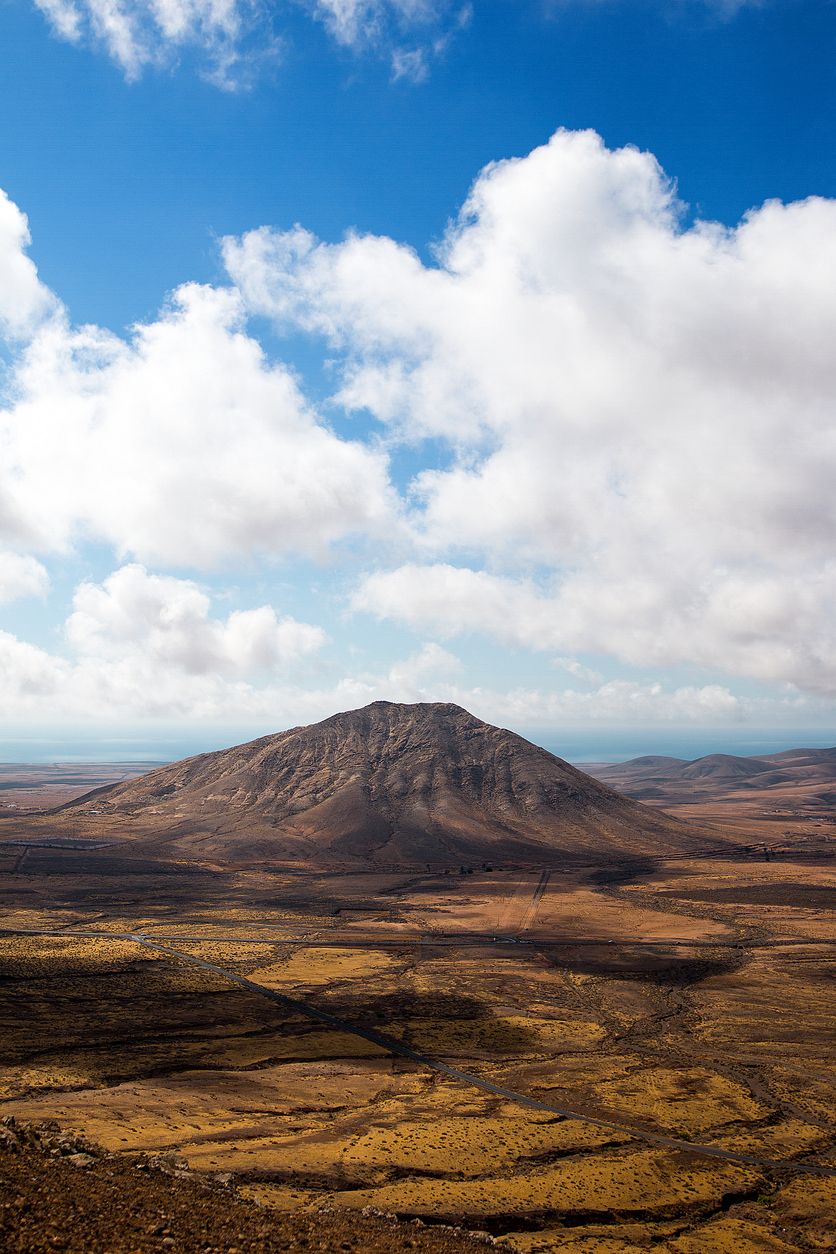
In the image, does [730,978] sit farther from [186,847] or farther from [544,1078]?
[186,847]

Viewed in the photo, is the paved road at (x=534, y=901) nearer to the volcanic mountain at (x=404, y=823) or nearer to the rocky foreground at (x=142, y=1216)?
the volcanic mountain at (x=404, y=823)

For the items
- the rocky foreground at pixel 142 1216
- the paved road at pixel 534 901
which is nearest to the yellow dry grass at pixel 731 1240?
the rocky foreground at pixel 142 1216

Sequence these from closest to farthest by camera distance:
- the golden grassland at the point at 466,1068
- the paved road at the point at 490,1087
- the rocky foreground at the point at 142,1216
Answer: the rocky foreground at the point at 142,1216, the golden grassland at the point at 466,1068, the paved road at the point at 490,1087

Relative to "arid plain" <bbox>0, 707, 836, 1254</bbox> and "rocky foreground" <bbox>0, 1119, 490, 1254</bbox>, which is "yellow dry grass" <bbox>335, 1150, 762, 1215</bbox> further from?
"rocky foreground" <bbox>0, 1119, 490, 1254</bbox>

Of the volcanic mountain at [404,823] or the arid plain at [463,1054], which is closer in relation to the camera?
the arid plain at [463,1054]

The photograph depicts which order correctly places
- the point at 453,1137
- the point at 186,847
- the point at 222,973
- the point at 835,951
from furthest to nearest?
1. the point at 186,847
2. the point at 835,951
3. the point at 222,973
4. the point at 453,1137

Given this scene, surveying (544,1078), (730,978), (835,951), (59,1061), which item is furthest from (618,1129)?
(835,951)
